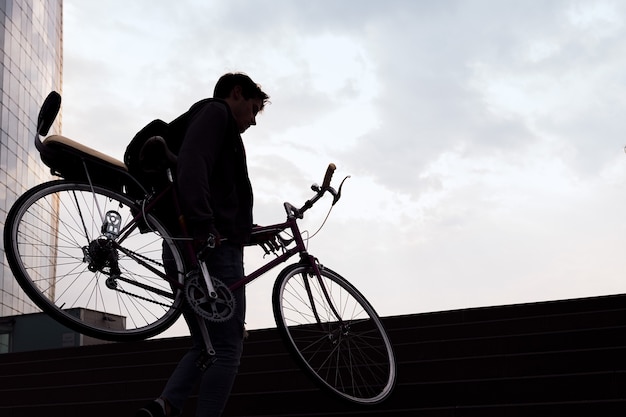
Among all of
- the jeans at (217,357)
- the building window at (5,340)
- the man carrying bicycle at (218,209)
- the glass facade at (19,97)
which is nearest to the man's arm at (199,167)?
the man carrying bicycle at (218,209)

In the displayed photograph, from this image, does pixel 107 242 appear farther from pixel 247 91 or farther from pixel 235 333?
pixel 247 91

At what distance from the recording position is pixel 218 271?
4262mm

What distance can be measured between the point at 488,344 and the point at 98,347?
4018 millimetres

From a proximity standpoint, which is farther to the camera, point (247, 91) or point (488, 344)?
point (488, 344)

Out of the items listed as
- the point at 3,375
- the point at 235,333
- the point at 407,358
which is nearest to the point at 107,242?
the point at 235,333

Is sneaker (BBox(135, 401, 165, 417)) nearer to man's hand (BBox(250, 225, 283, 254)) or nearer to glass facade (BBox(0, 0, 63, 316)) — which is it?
man's hand (BBox(250, 225, 283, 254))

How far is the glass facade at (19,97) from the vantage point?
53.3 meters

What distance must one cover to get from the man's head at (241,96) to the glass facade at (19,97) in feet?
161

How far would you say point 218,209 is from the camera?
13.9 ft

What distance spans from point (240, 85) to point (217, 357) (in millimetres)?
1462

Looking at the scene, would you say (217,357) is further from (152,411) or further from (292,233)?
(292,233)

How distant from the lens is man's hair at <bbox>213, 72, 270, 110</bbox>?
4480 millimetres

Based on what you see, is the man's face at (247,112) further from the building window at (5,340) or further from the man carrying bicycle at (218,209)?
the building window at (5,340)

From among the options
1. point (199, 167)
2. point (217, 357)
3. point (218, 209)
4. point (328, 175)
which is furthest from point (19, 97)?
point (217, 357)
